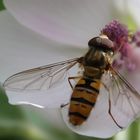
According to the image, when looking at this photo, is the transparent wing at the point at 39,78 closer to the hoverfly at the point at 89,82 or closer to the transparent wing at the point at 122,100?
the hoverfly at the point at 89,82

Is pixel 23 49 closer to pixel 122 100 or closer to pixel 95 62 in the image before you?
pixel 95 62

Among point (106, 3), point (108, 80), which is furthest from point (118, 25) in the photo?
point (108, 80)

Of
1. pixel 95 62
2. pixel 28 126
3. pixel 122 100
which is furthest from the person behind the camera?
pixel 28 126

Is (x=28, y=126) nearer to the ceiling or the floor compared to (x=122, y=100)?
nearer to the floor

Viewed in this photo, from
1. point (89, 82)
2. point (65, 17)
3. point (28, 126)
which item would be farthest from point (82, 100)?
point (28, 126)

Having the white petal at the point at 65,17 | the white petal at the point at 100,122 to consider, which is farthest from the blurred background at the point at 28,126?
the white petal at the point at 100,122

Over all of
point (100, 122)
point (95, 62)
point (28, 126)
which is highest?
point (95, 62)

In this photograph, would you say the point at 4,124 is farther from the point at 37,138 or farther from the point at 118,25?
the point at 118,25
